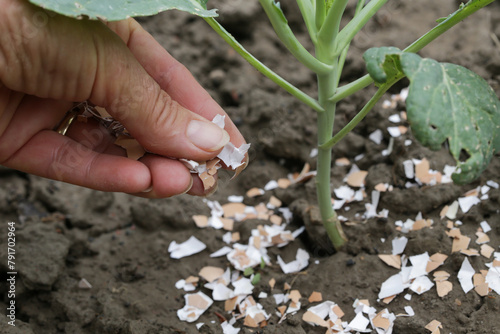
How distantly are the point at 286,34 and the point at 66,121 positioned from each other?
20.8 inches

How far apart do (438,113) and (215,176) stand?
0.50 m

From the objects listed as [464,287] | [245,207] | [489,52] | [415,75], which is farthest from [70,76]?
[489,52]

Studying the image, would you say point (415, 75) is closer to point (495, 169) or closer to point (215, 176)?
point (215, 176)

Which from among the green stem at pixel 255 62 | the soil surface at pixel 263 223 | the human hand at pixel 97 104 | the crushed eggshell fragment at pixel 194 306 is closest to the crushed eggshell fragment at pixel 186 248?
the soil surface at pixel 263 223

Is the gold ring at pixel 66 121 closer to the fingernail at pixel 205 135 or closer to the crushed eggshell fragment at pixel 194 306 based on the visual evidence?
the fingernail at pixel 205 135

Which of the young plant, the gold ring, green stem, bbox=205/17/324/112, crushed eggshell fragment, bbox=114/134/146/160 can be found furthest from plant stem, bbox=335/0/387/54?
the gold ring

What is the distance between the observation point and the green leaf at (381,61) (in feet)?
2.62

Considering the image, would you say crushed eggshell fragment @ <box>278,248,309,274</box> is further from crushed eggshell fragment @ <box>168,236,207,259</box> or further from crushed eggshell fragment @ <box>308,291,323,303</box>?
crushed eggshell fragment @ <box>168,236,207,259</box>

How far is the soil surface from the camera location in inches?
45.3

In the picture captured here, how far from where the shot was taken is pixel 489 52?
5.41ft

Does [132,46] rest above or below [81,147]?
above

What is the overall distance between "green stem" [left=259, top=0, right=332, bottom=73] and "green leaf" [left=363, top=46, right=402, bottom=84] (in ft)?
0.60

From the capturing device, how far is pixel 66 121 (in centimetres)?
112

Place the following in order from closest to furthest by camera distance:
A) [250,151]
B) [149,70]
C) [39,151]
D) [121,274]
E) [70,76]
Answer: [70,76], [39,151], [149,70], [121,274], [250,151]
